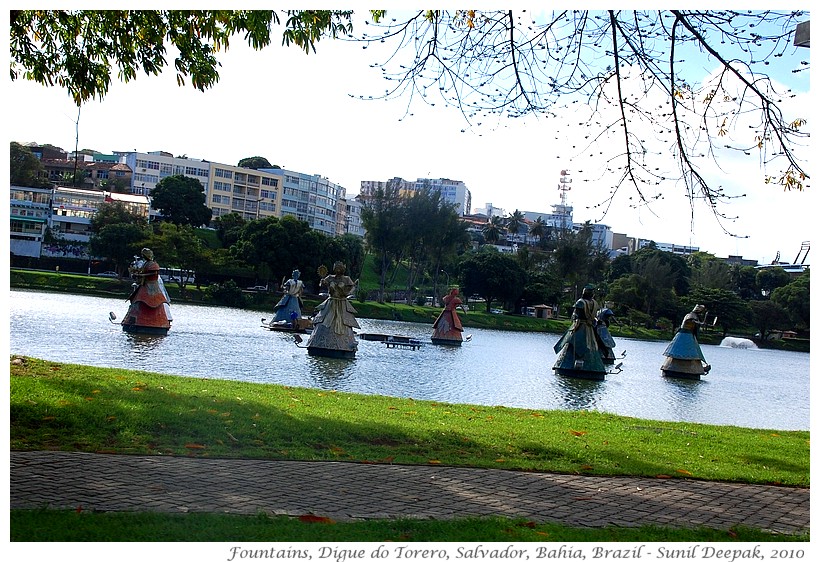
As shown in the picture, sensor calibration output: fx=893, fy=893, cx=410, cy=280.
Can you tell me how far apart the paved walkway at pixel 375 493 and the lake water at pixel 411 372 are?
894cm

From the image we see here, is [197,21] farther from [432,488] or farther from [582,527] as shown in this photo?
[582,527]

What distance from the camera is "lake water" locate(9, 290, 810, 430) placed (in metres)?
17.8

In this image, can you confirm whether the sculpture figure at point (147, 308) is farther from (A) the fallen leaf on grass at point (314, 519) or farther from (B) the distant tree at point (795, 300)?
(B) the distant tree at point (795, 300)

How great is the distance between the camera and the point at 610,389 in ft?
73.0

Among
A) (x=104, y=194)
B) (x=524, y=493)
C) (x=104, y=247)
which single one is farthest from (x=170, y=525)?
(x=104, y=194)

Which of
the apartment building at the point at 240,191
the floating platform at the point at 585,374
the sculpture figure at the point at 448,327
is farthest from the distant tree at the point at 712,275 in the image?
the floating platform at the point at 585,374

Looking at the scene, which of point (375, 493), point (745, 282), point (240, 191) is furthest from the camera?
point (240, 191)

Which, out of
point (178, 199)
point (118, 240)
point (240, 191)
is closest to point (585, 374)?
point (118, 240)

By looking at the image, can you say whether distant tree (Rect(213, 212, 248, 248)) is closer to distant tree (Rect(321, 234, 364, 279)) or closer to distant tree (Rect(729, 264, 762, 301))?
distant tree (Rect(321, 234, 364, 279))

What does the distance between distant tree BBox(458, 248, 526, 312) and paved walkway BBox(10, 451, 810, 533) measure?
216ft

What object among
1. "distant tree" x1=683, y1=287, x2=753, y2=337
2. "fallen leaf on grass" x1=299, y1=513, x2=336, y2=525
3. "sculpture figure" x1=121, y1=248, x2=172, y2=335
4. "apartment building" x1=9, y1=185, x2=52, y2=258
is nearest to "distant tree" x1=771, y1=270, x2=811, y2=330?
"distant tree" x1=683, y1=287, x2=753, y2=337

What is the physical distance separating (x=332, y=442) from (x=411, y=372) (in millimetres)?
13291

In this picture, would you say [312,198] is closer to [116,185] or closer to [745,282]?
[116,185]

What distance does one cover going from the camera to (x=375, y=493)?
6777 mm
